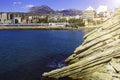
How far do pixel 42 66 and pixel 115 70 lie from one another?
61.2 feet

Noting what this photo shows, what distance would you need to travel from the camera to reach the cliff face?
35528 millimetres

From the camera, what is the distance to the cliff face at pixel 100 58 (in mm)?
35528

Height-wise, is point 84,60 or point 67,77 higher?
point 84,60

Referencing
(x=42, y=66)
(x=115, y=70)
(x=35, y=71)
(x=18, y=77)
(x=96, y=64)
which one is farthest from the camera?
(x=42, y=66)

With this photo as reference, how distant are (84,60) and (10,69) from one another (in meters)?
14.8

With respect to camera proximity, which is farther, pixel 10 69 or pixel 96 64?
pixel 10 69

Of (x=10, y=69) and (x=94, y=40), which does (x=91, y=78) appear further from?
(x=10, y=69)

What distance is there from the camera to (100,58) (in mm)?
37156

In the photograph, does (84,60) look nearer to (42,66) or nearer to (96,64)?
(96,64)

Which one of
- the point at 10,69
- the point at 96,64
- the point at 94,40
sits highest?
the point at 94,40

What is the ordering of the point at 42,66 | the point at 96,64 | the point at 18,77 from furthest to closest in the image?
the point at 42,66, the point at 18,77, the point at 96,64

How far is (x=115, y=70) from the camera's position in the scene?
34312mm

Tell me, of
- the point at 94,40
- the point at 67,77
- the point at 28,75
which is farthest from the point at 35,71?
the point at 94,40

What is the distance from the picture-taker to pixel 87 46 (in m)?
41.9
